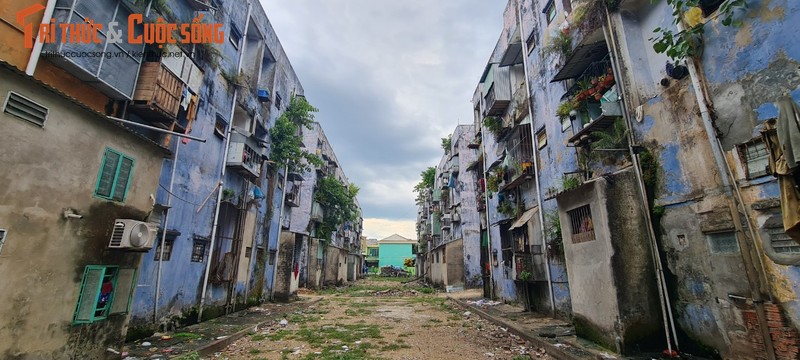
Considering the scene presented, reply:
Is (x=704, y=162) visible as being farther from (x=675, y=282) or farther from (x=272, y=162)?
(x=272, y=162)

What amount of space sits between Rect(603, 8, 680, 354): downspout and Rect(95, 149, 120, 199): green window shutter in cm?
1037

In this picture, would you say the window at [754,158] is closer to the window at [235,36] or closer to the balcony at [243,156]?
the balcony at [243,156]

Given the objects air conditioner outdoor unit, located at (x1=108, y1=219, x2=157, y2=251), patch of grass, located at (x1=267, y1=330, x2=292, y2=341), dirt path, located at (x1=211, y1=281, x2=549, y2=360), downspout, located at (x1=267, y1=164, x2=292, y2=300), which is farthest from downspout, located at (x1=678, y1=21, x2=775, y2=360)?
downspout, located at (x1=267, y1=164, x2=292, y2=300)

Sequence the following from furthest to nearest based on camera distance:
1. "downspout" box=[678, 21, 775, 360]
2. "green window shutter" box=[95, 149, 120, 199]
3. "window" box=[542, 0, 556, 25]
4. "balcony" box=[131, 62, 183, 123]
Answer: "window" box=[542, 0, 556, 25] < "balcony" box=[131, 62, 183, 123] < "green window shutter" box=[95, 149, 120, 199] < "downspout" box=[678, 21, 775, 360]

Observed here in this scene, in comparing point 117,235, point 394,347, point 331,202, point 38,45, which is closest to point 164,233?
point 117,235

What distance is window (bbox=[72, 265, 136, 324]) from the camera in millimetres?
5352

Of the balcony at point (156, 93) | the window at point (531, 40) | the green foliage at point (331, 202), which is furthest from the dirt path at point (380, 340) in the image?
the green foliage at point (331, 202)

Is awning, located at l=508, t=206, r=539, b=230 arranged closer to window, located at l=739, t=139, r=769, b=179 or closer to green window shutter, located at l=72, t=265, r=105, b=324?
window, located at l=739, t=139, r=769, b=179

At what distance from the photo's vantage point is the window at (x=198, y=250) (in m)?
10.9

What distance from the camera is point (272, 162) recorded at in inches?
647

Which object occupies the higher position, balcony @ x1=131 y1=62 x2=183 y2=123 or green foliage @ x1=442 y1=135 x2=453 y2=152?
green foliage @ x1=442 y1=135 x2=453 y2=152

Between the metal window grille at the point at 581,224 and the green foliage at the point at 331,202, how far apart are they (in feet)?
72.9

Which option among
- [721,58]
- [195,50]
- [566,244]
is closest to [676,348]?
[566,244]

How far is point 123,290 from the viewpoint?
6105 millimetres
